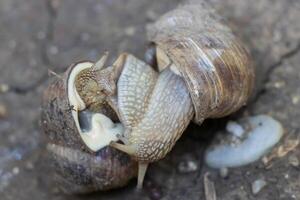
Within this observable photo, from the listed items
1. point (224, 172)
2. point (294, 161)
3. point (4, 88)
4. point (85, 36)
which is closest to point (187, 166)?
point (224, 172)

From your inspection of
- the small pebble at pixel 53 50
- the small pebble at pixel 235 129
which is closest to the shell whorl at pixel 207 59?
the small pebble at pixel 235 129

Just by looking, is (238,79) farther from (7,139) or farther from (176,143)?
(7,139)

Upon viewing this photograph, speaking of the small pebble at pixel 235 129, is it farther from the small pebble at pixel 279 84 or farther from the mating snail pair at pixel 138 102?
the small pebble at pixel 279 84

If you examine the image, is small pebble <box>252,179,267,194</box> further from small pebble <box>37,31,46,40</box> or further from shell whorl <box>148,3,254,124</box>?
small pebble <box>37,31,46,40</box>

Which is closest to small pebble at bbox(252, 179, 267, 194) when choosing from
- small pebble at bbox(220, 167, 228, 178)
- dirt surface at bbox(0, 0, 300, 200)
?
dirt surface at bbox(0, 0, 300, 200)

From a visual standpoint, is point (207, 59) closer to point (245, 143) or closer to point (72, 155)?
point (245, 143)
